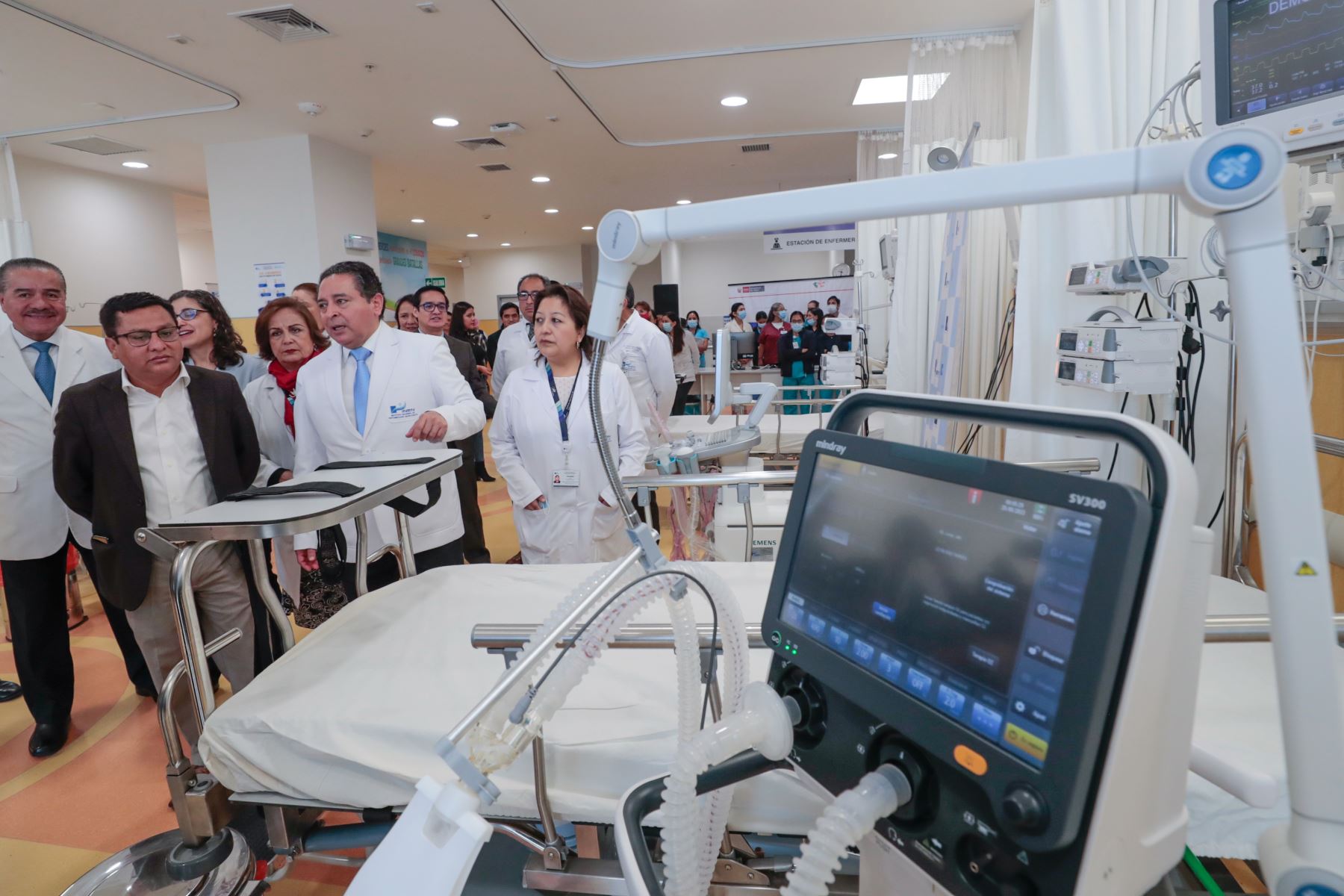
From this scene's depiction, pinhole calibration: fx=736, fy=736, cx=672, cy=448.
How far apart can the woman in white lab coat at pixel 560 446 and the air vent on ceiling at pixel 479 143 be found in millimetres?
4582

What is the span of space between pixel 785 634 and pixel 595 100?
5.87m

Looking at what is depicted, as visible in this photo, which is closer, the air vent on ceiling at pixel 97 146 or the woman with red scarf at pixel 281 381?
the woman with red scarf at pixel 281 381

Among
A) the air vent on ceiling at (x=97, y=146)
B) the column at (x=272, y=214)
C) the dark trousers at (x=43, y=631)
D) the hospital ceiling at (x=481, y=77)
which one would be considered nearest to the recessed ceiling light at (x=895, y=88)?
the hospital ceiling at (x=481, y=77)

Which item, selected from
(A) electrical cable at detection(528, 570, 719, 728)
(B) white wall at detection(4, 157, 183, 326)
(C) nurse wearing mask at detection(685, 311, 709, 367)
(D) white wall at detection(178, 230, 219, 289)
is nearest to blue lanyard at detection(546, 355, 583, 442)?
(A) electrical cable at detection(528, 570, 719, 728)

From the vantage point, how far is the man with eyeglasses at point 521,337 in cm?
488

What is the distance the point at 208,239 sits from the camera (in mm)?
11859

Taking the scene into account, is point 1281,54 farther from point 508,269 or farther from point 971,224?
point 508,269

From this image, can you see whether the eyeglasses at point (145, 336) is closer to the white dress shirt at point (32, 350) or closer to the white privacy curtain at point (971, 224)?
the white dress shirt at point (32, 350)

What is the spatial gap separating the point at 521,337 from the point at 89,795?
3.26 meters

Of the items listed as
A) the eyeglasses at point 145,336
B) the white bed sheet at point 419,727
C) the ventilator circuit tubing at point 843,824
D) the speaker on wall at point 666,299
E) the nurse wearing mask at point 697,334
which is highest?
the speaker on wall at point 666,299

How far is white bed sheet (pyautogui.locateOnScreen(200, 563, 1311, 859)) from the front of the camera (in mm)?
1263

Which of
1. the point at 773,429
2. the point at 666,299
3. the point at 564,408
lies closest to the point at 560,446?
the point at 564,408

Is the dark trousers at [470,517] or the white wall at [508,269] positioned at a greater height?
the white wall at [508,269]

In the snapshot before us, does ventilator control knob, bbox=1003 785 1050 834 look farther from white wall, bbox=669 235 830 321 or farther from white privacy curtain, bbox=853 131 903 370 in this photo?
white wall, bbox=669 235 830 321
